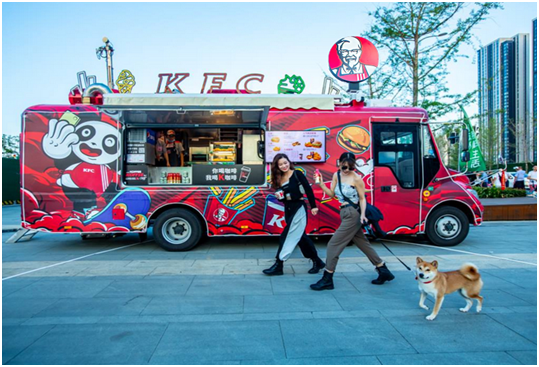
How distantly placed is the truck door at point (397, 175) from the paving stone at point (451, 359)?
13.7 ft

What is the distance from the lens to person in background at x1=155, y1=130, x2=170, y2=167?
25.1ft

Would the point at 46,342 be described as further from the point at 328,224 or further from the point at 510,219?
the point at 510,219

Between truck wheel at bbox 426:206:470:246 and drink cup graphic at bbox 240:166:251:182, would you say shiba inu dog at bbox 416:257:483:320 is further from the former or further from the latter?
drink cup graphic at bbox 240:166:251:182

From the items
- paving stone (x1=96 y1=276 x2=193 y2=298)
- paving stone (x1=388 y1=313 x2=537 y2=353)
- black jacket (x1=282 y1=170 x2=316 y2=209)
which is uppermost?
black jacket (x1=282 y1=170 x2=316 y2=209)

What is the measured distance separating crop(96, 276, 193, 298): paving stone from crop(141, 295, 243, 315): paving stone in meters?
0.25

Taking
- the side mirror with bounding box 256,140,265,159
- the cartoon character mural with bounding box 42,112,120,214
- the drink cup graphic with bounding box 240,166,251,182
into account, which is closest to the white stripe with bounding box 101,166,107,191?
the cartoon character mural with bounding box 42,112,120,214

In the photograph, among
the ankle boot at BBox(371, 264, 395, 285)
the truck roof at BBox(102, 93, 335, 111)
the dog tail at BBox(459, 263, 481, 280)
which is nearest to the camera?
the dog tail at BBox(459, 263, 481, 280)

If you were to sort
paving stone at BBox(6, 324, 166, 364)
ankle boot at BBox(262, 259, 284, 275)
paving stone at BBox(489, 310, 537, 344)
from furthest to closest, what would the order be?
ankle boot at BBox(262, 259, 284, 275), paving stone at BBox(489, 310, 537, 344), paving stone at BBox(6, 324, 166, 364)

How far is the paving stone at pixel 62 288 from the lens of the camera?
179 inches

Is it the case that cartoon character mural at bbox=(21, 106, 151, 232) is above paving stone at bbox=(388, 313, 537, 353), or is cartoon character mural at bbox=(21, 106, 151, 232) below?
above

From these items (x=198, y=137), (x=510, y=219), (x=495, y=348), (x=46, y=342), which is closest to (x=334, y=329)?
(x=495, y=348)

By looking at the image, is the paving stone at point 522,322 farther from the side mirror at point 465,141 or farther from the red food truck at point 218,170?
the side mirror at point 465,141

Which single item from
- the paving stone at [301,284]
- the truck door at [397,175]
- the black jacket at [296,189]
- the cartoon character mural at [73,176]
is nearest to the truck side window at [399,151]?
the truck door at [397,175]

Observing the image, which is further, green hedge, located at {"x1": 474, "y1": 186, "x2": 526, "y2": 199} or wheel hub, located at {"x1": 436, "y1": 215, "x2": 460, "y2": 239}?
green hedge, located at {"x1": 474, "y1": 186, "x2": 526, "y2": 199}
